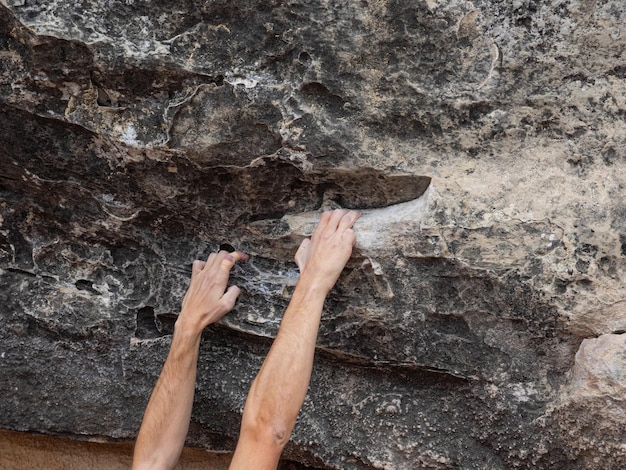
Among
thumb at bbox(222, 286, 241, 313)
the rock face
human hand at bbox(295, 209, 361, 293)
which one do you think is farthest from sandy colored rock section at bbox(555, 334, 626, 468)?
thumb at bbox(222, 286, 241, 313)

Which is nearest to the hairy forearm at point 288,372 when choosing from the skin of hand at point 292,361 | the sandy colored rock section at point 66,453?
the skin of hand at point 292,361

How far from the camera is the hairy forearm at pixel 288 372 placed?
149 centimetres

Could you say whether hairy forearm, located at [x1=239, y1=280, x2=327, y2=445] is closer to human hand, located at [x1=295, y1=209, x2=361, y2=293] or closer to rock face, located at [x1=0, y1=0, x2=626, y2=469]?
human hand, located at [x1=295, y1=209, x2=361, y2=293]

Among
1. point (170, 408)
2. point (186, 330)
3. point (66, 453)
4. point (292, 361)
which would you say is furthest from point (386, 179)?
point (66, 453)

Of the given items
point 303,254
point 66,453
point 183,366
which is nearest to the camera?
point 303,254

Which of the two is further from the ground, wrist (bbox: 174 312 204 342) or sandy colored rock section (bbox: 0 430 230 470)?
wrist (bbox: 174 312 204 342)

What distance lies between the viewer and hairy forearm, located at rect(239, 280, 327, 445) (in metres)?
1.49

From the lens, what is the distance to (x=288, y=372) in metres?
1.49

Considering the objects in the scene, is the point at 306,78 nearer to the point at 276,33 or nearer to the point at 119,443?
the point at 276,33

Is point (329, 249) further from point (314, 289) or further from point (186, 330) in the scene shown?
point (186, 330)

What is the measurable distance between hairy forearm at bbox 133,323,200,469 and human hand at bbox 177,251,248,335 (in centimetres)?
4

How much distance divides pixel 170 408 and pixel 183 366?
97mm

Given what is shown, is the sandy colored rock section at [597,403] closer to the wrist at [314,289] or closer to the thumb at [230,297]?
the wrist at [314,289]

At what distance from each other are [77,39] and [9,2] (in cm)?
14
